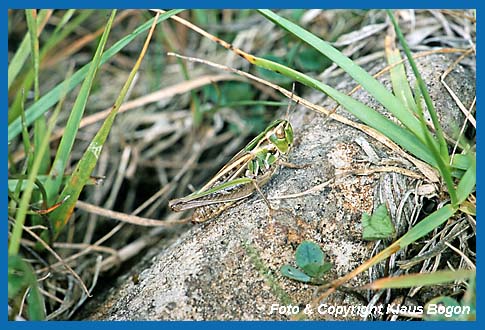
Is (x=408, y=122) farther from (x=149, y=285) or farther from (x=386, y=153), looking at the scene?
(x=149, y=285)

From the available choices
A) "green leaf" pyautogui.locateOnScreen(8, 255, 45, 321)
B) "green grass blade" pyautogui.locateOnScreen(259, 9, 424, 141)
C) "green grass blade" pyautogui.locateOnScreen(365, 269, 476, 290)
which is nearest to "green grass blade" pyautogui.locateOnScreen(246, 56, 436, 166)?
"green grass blade" pyautogui.locateOnScreen(259, 9, 424, 141)

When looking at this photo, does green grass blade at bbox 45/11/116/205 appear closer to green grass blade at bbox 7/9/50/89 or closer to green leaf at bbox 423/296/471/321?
green grass blade at bbox 7/9/50/89

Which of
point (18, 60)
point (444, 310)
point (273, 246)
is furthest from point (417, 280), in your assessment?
point (18, 60)

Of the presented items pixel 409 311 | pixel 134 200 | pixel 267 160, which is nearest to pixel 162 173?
pixel 134 200

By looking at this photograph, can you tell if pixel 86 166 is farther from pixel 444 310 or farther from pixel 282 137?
pixel 444 310

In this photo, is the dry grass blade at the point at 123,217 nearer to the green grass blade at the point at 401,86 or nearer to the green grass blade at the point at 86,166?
the green grass blade at the point at 86,166
